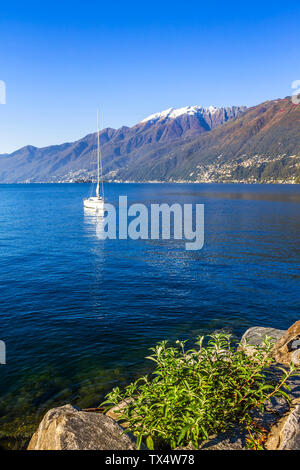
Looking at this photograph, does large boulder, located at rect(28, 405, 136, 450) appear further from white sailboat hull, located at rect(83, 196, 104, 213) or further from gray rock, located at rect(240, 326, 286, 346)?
white sailboat hull, located at rect(83, 196, 104, 213)

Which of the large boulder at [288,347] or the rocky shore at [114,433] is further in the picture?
the large boulder at [288,347]

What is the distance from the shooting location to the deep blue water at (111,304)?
1477 centimetres

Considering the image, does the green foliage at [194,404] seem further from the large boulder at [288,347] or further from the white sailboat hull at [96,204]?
the white sailboat hull at [96,204]

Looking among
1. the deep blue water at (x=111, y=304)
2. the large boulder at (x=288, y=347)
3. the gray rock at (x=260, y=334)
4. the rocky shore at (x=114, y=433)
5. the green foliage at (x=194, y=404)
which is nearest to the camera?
the rocky shore at (x=114, y=433)

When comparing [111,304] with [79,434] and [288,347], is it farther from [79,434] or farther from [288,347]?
[79,434]

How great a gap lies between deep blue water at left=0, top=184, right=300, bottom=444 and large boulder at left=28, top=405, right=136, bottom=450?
513cm

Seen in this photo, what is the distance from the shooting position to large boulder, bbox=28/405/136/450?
7047 mm

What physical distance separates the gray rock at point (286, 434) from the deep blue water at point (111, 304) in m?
8.09

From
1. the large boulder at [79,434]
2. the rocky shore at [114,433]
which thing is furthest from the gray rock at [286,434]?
the large boulder at [79,434]

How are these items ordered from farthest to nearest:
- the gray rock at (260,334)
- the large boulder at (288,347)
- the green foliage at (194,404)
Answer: the gray rock at (260,334), the large boulder at (288,347), the green foliage at (194,404)

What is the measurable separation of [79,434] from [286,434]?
16.6 ft
